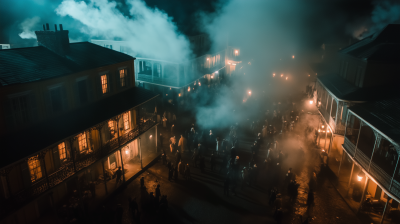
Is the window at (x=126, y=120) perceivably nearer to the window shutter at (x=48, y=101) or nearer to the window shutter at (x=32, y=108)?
→ the window shutter at (x=48, y=101)

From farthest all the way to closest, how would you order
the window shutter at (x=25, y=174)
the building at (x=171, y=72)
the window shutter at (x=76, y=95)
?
the building at (x=171, y=72) < the window shutter at (x=76, y=95) < the window shutter at (x=25, y=174)

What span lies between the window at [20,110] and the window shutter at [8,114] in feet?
0.37

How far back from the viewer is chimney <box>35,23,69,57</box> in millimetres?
13477

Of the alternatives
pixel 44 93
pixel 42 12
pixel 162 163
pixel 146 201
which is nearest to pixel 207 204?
pixel 146 201

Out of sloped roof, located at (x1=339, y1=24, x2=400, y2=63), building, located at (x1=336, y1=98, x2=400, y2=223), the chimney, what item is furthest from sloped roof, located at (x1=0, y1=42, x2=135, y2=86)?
sloped roof, located at (x1=339, y1=24, x2=400, y2=63)

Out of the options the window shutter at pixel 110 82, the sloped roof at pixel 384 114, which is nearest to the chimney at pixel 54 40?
the window shutter at pixel 110 82

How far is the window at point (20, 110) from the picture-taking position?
10023 mm

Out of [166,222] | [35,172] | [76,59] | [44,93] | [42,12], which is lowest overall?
[166,222]

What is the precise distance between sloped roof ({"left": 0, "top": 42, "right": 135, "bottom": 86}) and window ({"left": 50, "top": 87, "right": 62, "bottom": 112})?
804 millimetres

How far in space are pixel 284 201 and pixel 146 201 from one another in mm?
Answer: 7636

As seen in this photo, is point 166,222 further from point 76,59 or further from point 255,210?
point 76,59

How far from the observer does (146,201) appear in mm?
12578

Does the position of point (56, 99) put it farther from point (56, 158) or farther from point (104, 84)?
point (104, 84)

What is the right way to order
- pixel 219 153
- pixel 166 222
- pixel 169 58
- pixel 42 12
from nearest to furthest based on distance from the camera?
pixel 166 222 → pixel 219 153 → pixel 169 58 → pixel 42 12
